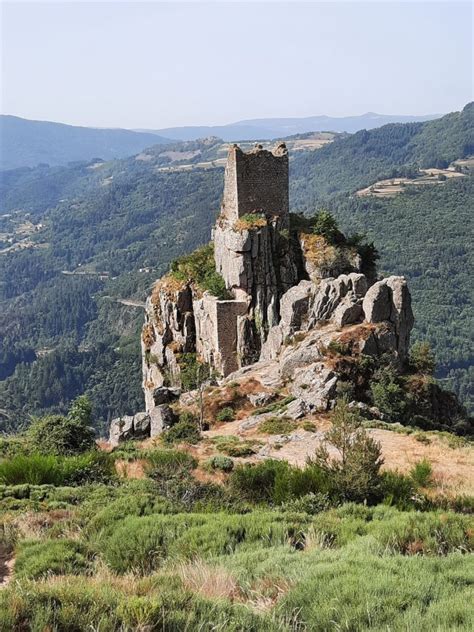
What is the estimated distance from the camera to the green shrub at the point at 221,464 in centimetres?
1866

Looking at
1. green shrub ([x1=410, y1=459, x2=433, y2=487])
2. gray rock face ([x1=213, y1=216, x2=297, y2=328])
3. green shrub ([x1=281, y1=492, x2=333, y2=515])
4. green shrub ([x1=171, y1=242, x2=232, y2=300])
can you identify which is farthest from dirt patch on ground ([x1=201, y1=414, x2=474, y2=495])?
green shrub ([x1=171, y1=242, x2=232, y2=300])

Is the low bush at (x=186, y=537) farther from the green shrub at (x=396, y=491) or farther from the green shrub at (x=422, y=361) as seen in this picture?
the green shrub at (x=422, y=361)

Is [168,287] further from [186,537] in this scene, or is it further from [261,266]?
[186,537]

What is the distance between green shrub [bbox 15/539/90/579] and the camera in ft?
28.8

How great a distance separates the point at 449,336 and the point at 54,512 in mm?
111035

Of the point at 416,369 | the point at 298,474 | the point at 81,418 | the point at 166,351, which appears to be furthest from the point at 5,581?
the point at 166,351

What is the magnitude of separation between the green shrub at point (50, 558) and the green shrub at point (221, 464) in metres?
8.85

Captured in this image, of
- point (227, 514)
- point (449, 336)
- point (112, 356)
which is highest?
point (227, 514)

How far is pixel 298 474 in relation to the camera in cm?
1450

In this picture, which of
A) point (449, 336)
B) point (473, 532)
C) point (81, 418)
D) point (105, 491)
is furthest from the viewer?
point (449, 336)

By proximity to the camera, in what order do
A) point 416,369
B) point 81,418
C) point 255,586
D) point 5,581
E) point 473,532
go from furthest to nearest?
point 416,369 < point 81,418 < point 473,532 < point 5,581 < point 255,586

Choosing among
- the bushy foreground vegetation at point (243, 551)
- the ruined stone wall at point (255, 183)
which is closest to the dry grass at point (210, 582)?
the bushy foreground vegetation at point (243, 551)

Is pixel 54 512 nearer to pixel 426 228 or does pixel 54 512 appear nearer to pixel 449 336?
pixel 449 336

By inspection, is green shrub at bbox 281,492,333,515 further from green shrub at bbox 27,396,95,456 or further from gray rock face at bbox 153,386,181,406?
gray rock face at bbox 153,386,181,406
